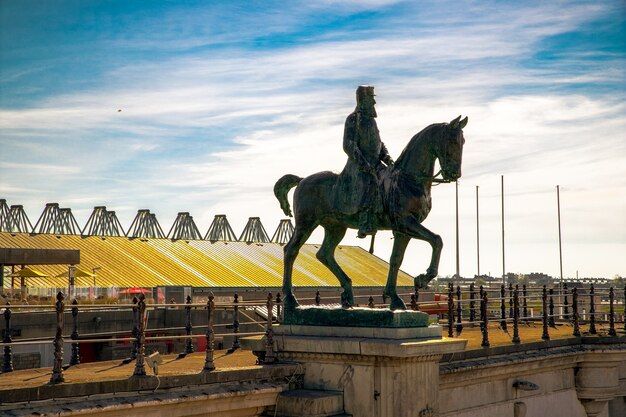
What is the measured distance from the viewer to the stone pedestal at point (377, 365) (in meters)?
12.4

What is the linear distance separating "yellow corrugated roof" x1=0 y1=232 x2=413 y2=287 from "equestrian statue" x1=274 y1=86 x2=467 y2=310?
3306cm

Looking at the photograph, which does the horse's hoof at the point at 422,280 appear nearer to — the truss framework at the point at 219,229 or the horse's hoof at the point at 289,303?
the horse's hoof at the point at 289,303

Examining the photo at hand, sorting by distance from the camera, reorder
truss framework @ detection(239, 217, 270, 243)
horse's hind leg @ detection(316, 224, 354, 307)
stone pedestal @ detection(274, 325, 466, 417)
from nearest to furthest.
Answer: stone pedestal @ detection(274, 325, 466, 417), horse's hind leg @ detection(316, 224, 354, 307), truss framework @ detection(239, 217, 270, 243)

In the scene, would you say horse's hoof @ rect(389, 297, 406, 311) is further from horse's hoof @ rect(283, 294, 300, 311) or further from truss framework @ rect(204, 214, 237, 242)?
truss framework @ rect(204, 214, 237, 242)

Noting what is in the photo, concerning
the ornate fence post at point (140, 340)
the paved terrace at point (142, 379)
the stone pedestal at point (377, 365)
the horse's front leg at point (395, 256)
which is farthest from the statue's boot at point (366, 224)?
the ornate fence post at point (140, 340)

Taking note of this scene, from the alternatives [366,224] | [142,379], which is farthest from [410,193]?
[142,379]

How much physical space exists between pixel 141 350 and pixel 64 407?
61.5 inches

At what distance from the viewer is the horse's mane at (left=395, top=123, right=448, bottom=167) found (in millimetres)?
13414

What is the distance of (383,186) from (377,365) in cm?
263

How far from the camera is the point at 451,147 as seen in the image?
13.3 metres

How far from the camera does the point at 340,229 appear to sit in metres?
14.7

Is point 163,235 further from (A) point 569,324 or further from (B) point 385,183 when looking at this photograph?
(B) point 385,183

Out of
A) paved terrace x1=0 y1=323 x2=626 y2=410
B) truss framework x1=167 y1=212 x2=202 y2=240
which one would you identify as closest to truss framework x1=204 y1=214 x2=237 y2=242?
truss framework x1=167 y1=212 x2=202 y2=240

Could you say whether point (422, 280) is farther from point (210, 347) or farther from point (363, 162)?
point (210, 347)
